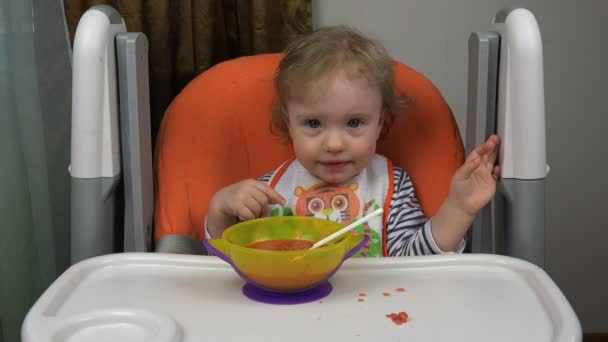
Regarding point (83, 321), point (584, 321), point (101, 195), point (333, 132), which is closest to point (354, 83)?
point (333, 132)

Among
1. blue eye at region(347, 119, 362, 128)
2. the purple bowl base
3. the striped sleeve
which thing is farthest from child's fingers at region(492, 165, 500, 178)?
the purple bowl base

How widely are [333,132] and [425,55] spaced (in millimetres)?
610

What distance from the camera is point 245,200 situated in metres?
1.05

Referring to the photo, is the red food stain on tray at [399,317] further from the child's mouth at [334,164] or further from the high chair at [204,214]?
the child's mouth at [334,164]

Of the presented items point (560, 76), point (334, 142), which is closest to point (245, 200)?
point (334, 142)

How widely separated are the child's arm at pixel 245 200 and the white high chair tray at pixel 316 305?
0.12 metres

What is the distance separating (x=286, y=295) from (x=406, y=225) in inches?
14.3

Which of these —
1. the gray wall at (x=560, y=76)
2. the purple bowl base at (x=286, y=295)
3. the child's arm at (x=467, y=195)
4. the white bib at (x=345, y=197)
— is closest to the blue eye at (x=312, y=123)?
the white bib at (x=345, y=197)

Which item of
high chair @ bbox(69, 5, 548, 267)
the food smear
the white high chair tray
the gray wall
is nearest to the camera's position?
the white high chair tray

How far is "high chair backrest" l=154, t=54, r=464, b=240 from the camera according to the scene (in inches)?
47.9

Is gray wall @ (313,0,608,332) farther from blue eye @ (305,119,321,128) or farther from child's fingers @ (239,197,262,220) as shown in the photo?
child's fingers @ (239,197,262,220)

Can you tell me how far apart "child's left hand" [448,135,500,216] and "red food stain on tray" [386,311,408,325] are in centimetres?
27

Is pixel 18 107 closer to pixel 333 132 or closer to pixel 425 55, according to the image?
pixel 333 132

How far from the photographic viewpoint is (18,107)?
4.07 feet
